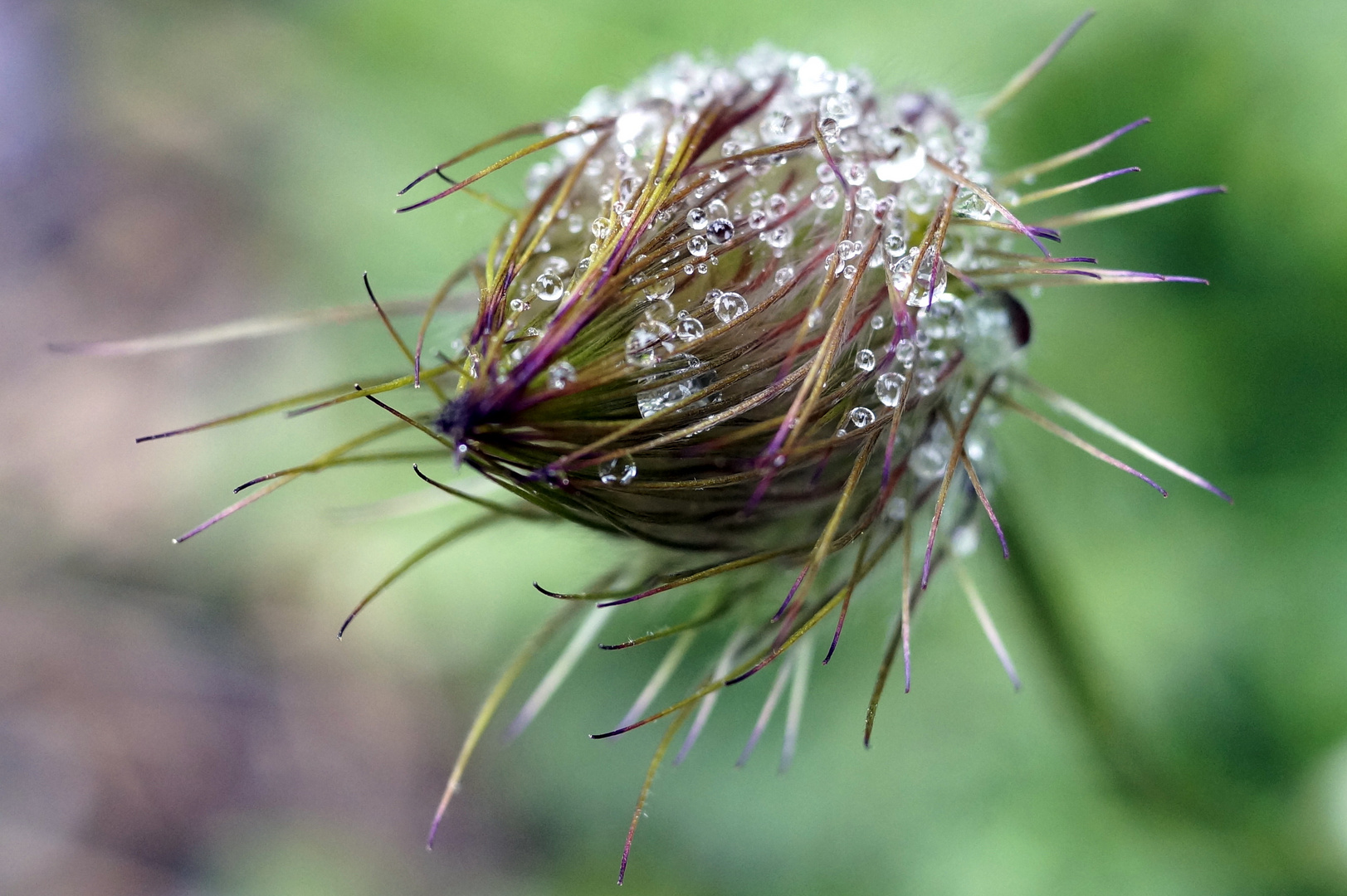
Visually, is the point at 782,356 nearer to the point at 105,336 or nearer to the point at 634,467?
the point at 634,467

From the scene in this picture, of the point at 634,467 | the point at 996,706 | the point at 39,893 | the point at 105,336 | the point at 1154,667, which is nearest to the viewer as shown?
the point at 634,467

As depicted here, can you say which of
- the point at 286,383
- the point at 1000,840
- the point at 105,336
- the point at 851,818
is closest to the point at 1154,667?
the point at 1000,840

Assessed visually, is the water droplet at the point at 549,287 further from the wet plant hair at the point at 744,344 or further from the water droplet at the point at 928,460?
the water droplet at the point at 928,460

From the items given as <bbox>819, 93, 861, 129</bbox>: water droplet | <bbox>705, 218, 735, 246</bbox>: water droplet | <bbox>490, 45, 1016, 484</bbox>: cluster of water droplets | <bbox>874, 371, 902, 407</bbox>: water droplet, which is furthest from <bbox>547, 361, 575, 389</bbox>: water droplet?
<bbox>819, 93, 861, 129</bbox>: water droplet

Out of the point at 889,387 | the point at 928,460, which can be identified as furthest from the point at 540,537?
the point at 889,387

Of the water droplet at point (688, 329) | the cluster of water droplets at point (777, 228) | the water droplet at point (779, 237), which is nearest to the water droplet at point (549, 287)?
the cluster of water droplets at point (777, 228)

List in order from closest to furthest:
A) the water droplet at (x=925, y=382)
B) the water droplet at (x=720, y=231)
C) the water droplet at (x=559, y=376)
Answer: the water droplet at (x=559, y=376), the water droplet at (x=720, y=231), the water droplet at (x=925, y=382)

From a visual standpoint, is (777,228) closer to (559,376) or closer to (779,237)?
(779,237)
